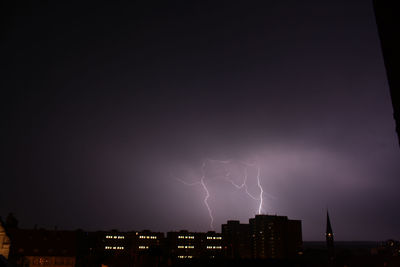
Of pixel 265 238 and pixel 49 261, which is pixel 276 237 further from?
pixel 49 261

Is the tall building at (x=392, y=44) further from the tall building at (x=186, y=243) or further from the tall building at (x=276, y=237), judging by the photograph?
the tall building at (x=276, y=237)

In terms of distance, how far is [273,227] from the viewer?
14862cm

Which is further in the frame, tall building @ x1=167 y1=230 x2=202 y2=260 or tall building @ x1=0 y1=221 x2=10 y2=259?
tall building @ x1=167 y1=230 x2=202 y2=260

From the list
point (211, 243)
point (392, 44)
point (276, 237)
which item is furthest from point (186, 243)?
point (392, 44)

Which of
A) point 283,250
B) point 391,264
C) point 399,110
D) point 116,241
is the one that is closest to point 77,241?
point 116,241

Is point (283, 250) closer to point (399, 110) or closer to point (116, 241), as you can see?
point (116, 241)

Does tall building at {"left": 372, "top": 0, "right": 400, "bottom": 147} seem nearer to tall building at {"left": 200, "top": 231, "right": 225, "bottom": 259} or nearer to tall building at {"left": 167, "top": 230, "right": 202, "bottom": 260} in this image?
tall building at {"left": 167, "top": 230, "right": 202, "bottom": 260}

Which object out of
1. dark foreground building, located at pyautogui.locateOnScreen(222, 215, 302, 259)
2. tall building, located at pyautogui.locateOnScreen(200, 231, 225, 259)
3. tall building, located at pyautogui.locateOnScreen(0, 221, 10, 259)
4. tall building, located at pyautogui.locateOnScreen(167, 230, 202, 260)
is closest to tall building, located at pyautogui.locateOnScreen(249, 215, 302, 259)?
dark foreground building, located at pyautogui.locateOnScreen(222, 215, 302, 259)

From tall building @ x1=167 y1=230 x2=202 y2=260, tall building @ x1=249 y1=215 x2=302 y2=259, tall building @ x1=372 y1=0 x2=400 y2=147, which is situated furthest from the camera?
tall building @ x1=249 y1=215 x2=302 y2=259

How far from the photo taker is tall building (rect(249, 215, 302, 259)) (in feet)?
451

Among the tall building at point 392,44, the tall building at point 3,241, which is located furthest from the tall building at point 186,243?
the tall building at point 392,44

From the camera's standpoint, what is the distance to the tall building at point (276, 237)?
5413 inches

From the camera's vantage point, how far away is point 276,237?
14438 cm

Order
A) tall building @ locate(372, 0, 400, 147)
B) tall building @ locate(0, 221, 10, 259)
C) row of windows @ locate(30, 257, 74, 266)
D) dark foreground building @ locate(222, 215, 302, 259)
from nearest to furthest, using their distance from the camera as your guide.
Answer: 1. tall building @ locate(372, 0, 400, 147)
2. tall building @ locate(0, 221, 10, 259)
3. row of windows @ locate(30, 257, 74, 266)
4. dark foreground building @ locate(222, 215, 302, 259)
